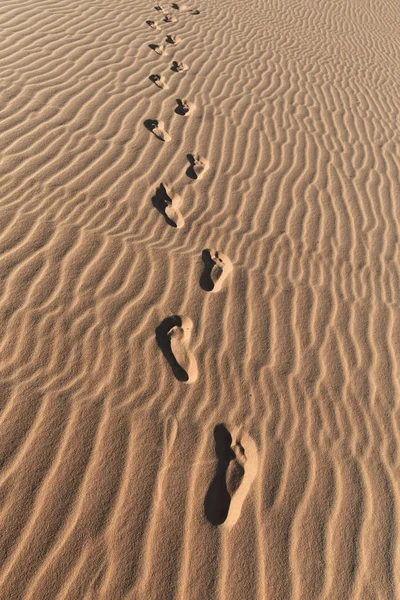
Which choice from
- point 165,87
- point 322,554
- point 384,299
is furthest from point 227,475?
point 165,87

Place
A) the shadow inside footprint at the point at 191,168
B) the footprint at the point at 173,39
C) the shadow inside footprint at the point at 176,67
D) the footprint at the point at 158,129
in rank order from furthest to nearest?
1. the footprint at the point at 173,39
2. the shadow inside footprint at the point at 176,67
3. the footprint at the point at 158,129
4. the shadow inside footprint at the point at 191,168

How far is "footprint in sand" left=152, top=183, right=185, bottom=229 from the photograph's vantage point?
13.0 feet

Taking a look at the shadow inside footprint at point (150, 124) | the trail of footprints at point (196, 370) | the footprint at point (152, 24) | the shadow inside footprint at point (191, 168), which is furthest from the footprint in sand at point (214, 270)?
the footprint at point (152, 24)

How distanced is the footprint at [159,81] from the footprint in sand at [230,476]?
4.77 meters

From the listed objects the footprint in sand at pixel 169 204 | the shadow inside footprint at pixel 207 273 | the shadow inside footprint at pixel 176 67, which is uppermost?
the shadow inside footprint at pixel 176 67

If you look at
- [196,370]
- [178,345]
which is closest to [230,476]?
[196,370]

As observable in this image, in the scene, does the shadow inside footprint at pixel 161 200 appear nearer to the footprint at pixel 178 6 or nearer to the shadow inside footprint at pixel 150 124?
the shadow inside footprint at pixel 150 124

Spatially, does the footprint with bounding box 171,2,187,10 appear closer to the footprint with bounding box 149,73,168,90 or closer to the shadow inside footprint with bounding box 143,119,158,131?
the footprint with bounding box 149,73,168,90

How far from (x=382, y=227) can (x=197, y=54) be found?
14.5 feet

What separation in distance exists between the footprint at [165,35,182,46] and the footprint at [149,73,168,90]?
5.23 feet

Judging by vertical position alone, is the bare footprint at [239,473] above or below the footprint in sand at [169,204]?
below

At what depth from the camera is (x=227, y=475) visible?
8.02 feet

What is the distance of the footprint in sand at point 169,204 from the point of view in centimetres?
398

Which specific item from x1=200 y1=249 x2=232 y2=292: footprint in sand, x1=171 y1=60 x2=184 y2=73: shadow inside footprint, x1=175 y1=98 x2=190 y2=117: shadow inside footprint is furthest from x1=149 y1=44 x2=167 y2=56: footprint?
x1=200 y1=249 x2=232 y2=292: footprint in sand
